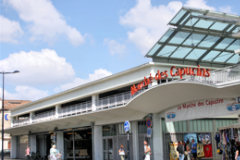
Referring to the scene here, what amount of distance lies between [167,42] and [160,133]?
6.56 metres

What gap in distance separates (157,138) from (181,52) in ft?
22.1

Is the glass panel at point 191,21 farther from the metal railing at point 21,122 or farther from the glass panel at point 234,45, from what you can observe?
the metal railing at point 21,122

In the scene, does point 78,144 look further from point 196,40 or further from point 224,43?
point 224,43

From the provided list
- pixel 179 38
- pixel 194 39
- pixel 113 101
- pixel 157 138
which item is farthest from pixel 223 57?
pixel 113 101

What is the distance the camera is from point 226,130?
16.6m

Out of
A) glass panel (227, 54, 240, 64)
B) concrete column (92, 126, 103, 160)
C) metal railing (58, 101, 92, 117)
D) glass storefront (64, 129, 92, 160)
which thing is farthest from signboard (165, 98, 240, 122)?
glass storefront (64, 129, 92, 160)

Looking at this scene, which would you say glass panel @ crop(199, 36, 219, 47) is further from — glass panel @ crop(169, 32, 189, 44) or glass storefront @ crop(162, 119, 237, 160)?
glass storefront @ crop(162, 119, 237, 160)

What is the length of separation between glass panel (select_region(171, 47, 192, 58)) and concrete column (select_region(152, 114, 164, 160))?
490 cm

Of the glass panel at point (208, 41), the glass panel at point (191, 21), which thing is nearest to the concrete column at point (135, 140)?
the glass panel at point (208, 41)

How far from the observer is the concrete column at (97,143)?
3059 centimetres

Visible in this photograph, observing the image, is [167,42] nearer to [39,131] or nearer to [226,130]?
[226,130]

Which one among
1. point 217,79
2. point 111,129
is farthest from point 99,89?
point 217,79

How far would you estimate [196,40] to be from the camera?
2530 cm

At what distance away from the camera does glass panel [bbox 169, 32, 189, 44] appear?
24547 mm
